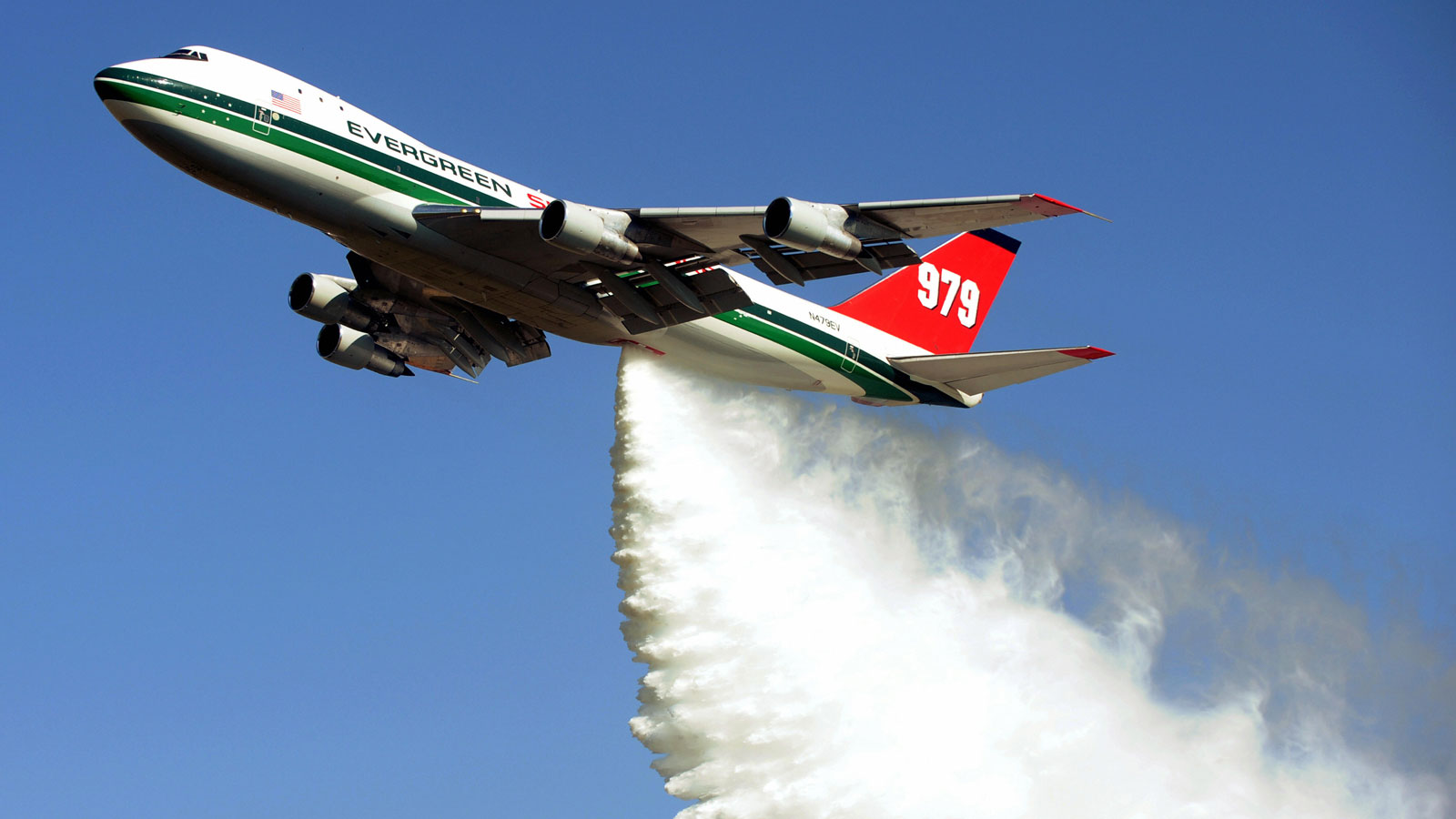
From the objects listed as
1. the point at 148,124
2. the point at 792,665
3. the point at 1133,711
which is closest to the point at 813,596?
the point at 792,665

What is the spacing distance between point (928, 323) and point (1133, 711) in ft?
36.6

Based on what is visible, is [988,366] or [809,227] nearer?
[809,227]

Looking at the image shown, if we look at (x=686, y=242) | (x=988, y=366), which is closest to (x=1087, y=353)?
(x=988, y=366)

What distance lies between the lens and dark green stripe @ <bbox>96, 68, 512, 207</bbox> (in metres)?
25.7

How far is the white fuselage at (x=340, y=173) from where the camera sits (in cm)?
2583

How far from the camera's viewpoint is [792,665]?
30.1 meters

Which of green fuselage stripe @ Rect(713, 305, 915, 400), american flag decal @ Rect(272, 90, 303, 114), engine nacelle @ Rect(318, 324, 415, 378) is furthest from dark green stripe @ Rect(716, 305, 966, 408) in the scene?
american flag decal @ Rect(272, 90, 303, 114)

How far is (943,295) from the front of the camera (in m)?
38.2

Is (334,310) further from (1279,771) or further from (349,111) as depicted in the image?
(1279,771)

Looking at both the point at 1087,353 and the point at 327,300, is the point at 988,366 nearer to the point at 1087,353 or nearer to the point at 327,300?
the point at 1087,353

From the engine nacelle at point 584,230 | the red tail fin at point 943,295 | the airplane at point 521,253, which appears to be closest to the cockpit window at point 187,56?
the airplane at point 521,253

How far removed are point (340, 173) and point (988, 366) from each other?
14961 millimetres

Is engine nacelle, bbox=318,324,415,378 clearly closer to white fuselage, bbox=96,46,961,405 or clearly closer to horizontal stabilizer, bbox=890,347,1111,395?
white fuselage, bbox=96,46,961,405

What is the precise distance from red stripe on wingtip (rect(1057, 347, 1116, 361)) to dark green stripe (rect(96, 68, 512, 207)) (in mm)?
12775
